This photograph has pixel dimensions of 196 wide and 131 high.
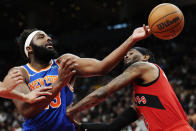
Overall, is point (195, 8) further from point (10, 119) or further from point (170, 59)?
point (10, 119)

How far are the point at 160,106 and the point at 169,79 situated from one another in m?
10.8

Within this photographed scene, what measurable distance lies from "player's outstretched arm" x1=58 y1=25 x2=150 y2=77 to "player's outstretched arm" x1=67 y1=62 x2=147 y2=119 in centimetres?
21

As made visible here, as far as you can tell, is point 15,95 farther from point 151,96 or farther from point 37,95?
point 151,96

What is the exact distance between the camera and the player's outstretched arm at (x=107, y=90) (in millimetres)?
2932

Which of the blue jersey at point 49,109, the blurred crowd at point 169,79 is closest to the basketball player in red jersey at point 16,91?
the blue jersey at point 49,109

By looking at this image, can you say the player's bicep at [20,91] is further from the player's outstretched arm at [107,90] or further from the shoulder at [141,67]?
the shoulder at [141,67]

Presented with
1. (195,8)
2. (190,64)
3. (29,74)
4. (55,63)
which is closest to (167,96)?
(55,63)

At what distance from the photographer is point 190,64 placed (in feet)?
44.2

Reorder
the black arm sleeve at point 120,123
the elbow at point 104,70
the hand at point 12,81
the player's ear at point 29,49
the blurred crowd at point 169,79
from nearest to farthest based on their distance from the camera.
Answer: the hand at point 12,81 → the elbow at point 104,70 → the player's ear at point 29,49 → the black arm sleeve at point 120,123 → the blurred crowd at point 169,79

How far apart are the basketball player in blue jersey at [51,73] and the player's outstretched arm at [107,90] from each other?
20cm

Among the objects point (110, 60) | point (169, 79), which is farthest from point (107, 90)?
point (169, 79)

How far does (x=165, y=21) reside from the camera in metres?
3.05

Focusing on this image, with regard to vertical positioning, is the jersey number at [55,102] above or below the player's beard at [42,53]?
below

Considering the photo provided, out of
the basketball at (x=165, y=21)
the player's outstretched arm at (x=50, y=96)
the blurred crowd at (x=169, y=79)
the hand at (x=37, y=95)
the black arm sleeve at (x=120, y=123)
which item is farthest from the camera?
the blurred crowd at (x=169, y=79)
